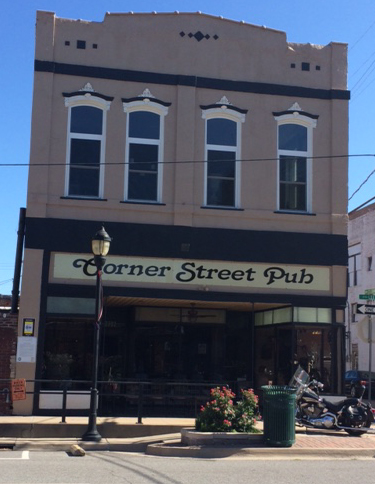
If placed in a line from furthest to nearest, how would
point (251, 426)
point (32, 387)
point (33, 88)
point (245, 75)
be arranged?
point (245, 75), point (33, 88), point (32, 387), point (251, 426)

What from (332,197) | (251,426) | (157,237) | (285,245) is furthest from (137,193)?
(251,426)

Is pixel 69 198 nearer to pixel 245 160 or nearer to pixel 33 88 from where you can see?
pixel 33 88

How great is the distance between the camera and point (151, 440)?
13852 mm

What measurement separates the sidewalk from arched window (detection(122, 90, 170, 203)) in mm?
5633

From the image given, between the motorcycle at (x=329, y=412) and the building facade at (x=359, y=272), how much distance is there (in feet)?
70.3

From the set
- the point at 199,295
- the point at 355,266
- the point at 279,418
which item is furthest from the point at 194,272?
the point at 355,266

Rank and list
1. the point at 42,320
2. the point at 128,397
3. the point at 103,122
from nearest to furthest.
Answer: the point at 42,320 < the point at 128,397 < the point at 103,122

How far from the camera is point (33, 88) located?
55.7 ft

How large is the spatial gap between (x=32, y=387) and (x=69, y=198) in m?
4.59

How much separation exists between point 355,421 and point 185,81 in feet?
30.4

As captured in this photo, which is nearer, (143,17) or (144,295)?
(144,295)

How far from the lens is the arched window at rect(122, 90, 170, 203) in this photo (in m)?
17.4

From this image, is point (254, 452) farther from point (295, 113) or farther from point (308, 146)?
point (295, 113)

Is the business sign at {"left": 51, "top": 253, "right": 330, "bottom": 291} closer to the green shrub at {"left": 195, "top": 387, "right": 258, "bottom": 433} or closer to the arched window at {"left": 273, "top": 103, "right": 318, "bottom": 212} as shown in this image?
the arched window at {"left": 273, "top": 103, "right": 318, "bottom": 212}
